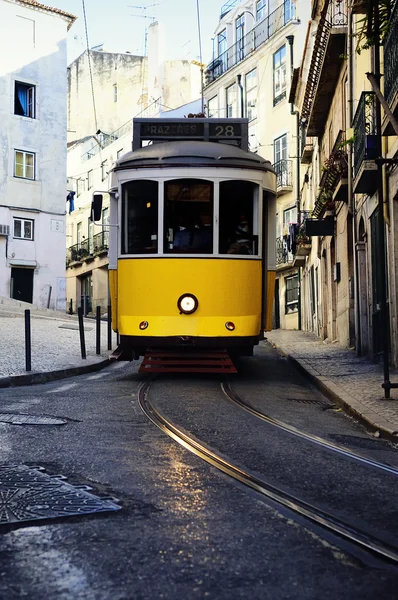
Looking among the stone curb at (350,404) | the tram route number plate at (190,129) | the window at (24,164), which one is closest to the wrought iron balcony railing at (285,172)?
the window at (24,164)

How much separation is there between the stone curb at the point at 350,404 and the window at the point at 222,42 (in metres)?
32.6

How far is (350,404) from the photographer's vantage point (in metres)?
8.72

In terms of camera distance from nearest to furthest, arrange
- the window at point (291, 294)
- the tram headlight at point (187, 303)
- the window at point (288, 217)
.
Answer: the tram headlight at point (187, 303), the window at point (288, 217), the window at point (291, 294)

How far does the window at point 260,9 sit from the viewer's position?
3990 cm

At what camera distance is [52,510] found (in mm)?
3863

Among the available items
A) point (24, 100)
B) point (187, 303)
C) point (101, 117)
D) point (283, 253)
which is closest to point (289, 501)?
point (187, 303)

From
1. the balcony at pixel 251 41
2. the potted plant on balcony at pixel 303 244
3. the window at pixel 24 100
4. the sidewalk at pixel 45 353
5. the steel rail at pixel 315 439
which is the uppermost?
the balcony at pixel 251 41

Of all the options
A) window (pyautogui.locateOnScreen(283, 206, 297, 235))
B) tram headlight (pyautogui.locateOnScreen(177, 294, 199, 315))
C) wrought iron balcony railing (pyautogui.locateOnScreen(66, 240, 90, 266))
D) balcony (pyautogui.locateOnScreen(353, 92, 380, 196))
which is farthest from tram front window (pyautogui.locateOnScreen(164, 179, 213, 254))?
wrought iron balcony railing (pyautogui.locateOnScreen(66, 240, 90, 266))

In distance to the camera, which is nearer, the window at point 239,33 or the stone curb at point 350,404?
the stone curb at point 350,404

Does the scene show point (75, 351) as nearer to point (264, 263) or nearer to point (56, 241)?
point (264, 263)

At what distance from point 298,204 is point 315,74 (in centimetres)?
1436

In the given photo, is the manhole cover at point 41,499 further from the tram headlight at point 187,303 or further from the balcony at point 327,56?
the balcony at point 327,56

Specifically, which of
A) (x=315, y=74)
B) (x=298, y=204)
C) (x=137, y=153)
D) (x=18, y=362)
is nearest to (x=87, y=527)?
(x=137, y=153)

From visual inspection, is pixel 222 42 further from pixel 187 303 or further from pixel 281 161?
pixel 187 303
